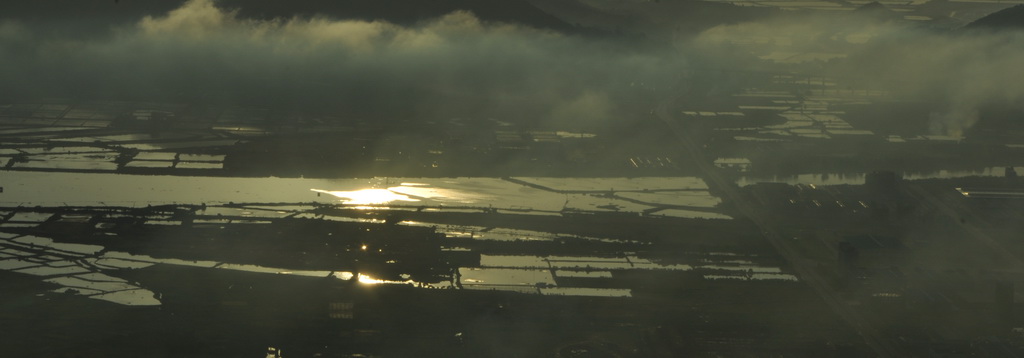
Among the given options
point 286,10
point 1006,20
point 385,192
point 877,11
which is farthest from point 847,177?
point 877,11

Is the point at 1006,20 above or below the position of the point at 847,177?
above

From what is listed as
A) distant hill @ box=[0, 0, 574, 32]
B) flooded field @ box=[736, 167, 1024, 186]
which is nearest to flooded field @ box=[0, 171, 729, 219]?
flooded field @ box=[736, 167, 1024, 186]

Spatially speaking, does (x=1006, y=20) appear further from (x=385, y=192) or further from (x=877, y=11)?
(x=385, y=192)

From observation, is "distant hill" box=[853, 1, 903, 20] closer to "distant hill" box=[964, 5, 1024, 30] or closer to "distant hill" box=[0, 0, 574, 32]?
"distant hill" box=[964, 5, 1024, 30]

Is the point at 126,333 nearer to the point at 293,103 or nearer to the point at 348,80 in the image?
the point at 293,103

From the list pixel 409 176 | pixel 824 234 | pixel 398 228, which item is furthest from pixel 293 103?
pixel 824 234
